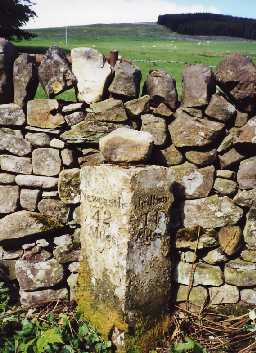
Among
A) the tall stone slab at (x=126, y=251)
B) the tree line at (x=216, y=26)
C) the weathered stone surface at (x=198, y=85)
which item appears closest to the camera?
the tall stone slab at (x=126, y=251)

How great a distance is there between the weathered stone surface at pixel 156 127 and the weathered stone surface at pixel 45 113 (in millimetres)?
725

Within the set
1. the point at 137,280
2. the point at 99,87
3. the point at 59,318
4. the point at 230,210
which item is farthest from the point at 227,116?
the point at 59,318

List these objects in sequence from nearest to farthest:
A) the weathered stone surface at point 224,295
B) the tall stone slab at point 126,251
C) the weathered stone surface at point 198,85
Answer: the tall stone slab at point 126,251, the weathered stone surface at point 198,85, the weathered stone surface at point 224,295

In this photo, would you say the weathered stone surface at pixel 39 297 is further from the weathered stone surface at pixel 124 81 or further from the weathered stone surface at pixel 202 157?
the weathered stone surface at pixel 124 81

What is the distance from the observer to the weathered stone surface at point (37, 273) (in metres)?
4.32

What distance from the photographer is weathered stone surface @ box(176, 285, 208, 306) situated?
14.3 feet

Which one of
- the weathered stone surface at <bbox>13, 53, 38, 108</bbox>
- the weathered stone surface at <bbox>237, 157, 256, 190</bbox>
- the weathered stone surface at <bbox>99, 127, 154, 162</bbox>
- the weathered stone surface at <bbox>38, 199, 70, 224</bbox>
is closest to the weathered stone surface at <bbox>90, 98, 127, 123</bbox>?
the weathered stone surface at <bbox>99, 127, 154, 162</bbox>

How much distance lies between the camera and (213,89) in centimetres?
417

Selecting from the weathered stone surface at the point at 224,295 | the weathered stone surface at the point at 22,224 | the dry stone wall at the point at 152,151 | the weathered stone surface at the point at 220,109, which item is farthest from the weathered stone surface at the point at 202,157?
the weathered stone surface at the point at 22,224

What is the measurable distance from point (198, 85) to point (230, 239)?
1.38 meters

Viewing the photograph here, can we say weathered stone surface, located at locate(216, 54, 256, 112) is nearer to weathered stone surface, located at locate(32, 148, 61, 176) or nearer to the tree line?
weathered stone surface, located at locate(32, 148, 61, 176)

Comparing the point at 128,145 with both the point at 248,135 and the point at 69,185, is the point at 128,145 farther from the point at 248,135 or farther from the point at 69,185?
the point at 248,135

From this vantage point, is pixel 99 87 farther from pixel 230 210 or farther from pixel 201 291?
pixel 201 291

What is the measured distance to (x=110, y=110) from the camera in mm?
4102
